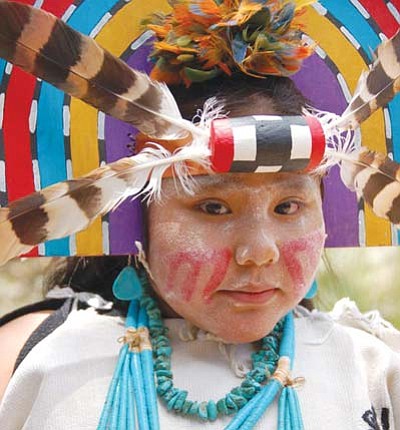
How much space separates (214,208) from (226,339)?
9.0 inches

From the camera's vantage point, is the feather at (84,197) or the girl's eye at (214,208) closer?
the feather at (84,197)

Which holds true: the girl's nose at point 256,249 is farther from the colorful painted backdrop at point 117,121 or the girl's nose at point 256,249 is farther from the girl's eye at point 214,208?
the colorful painted backdrop at point 117,121

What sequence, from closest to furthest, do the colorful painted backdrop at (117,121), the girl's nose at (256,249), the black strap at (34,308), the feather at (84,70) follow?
the feather at (84,70)
the girl's nose at (256,249)
the colorful painted backdrop at (117,121)
the black strap at (34,308)

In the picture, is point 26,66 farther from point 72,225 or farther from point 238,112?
point 238,112

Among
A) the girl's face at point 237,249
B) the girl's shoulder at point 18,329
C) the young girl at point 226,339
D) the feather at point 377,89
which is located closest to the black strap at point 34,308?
the girl's shoulder at point 18,329

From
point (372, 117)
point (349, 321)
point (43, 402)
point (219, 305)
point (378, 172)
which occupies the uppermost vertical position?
point (372, 117)

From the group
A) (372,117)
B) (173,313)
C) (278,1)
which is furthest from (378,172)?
(173,313)

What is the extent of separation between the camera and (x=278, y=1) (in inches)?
53.7

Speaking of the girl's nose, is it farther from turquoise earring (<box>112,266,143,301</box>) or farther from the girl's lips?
turquoise earring (<box>112,266,143,301</box>)

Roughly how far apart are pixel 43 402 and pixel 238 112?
58 centimetres

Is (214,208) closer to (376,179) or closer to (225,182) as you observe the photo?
(225,182)

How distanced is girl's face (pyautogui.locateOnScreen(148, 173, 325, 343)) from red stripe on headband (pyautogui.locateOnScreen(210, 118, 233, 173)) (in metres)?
0.05

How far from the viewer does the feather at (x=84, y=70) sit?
1185 mm

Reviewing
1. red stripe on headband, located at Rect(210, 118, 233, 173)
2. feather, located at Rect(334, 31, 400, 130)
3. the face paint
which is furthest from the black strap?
feather, located at Rect(334, 31, 400, 130)
